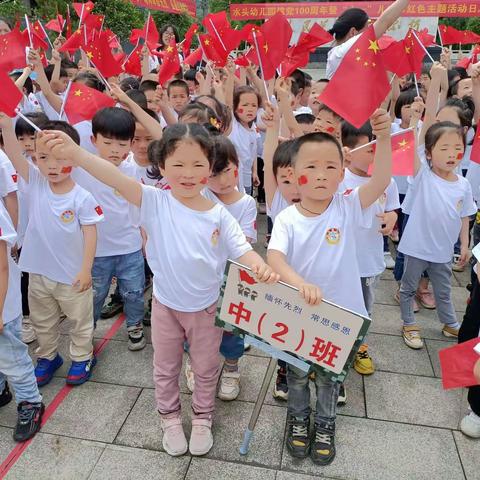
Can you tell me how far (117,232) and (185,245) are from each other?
3.83 ft

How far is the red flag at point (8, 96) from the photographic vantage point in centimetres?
210

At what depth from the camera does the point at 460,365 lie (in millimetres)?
1813

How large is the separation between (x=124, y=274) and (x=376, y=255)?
5.90 ft

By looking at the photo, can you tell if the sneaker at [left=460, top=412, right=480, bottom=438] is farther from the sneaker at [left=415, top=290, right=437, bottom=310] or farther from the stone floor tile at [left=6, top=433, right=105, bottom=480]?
the stone floor tile at [left=6, top=433, right=105, bottom=480]

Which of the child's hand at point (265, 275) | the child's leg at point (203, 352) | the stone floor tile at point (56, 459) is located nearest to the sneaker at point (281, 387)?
the child's leg at point (203, 352)

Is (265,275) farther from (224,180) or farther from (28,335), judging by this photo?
(28,335)

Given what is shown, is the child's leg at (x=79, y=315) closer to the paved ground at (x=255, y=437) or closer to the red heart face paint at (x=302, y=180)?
the paved ground at (x=255, y=437)

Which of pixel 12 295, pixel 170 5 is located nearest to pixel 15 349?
pixel 12 295

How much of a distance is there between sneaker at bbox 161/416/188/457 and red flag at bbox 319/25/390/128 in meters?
1.85

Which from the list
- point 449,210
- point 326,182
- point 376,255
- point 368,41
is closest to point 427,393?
point 376,255

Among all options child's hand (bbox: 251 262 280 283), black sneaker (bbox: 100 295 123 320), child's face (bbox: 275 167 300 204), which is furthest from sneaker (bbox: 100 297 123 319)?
child's hand (bbox: 251 262 280 283)

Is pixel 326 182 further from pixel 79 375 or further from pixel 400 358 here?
pixel 79 375

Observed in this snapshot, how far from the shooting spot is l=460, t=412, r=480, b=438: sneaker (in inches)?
97.2

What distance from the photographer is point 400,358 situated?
10.5 ft
